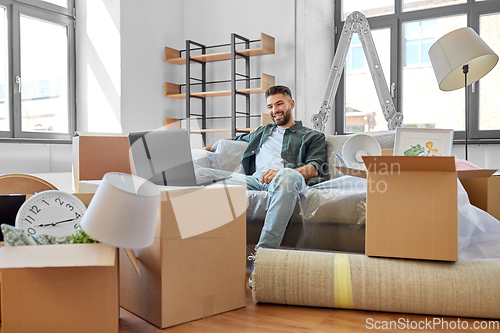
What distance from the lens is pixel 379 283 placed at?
1.40m

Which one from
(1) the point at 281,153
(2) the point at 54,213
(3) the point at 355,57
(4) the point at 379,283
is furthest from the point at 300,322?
(3) the point at 355,57

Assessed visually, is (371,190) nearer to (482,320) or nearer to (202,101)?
(482,320)

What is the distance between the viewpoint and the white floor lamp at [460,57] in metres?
1.97

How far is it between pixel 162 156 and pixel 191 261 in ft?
1.10

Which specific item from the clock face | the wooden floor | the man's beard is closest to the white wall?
the man's beard

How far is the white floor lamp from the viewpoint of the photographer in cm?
197

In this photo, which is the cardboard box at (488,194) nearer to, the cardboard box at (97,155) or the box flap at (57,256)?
the box flap at (57,256)

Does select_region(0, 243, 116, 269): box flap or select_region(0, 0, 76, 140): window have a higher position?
select_region(0, 0, 76, 140): window

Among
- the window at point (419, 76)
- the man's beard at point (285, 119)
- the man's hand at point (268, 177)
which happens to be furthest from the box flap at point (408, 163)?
the window at point (419, 76)

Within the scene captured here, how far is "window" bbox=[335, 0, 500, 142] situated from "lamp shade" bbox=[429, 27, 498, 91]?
0.96 m

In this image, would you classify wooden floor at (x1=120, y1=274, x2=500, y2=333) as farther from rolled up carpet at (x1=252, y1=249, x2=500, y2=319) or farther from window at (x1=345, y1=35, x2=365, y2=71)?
window at (x1=345, y1=35, x2=365, y2=71)

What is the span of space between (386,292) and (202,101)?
3.12m

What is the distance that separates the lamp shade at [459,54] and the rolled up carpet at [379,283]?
98 cm

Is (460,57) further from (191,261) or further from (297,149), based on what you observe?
(191,261)
